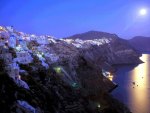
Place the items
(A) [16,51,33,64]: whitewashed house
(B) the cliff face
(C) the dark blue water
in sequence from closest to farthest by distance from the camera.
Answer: (B) the cliff face < (A) [16,51,33,64]: whitewashed house < (C) the dark blue water

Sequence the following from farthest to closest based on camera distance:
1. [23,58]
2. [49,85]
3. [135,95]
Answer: [135,95], [23,58], [49,85]

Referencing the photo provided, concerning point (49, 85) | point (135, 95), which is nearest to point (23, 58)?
point (49, 85)

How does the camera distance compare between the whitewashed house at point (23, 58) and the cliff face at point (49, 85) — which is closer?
the cliff face at point (49, 85)

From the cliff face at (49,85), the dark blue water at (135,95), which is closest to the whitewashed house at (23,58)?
the cliff face at (49,85)

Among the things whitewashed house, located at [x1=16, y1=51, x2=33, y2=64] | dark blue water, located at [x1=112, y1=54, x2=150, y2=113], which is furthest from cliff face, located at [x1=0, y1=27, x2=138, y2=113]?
dark blue water, located at [x1=112, y1=54, x2=150, y2=113]

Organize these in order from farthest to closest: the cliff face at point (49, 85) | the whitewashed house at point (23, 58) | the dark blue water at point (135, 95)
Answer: the dark blue water at point (135, 95)
the whitewashed house at point (23, 58)
the cliff face at point (49, 85)

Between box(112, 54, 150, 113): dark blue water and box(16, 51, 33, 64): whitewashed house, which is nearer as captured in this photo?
box(16, 51, 33, 64): whitewashed house

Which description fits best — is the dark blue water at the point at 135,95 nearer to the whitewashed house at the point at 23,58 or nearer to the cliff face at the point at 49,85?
the cliff face at the point at 49,85

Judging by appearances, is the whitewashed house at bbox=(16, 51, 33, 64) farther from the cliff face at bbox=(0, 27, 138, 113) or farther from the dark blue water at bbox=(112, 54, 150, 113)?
the dark blue water at bbox=(112, 54, 150, 113)

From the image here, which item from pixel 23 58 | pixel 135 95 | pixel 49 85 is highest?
pixel 135 95

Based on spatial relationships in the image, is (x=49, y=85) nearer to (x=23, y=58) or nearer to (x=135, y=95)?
(x=23, y=58)

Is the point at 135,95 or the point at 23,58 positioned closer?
the point at 23,58
